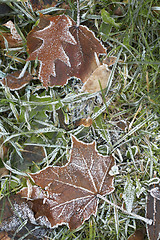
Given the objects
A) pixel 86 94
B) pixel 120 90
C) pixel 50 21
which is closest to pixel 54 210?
pixel 86 94

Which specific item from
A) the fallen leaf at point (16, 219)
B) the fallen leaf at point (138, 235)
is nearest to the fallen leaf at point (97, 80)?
the fallen leaf at point (16, 219)

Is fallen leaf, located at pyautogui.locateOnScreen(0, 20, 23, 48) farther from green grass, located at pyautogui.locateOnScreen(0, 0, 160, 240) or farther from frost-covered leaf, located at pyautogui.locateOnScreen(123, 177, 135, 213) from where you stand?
frost-covered leaf, located at pyautogui.locateOnScreen(123, 177, 135, 213)

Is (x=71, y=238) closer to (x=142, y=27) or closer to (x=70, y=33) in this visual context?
(x=70, y=33)

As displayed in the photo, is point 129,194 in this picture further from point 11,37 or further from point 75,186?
point 11,37

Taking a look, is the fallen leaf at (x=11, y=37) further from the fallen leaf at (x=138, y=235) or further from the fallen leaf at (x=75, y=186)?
the fallen leaf at (x=138, y=235)

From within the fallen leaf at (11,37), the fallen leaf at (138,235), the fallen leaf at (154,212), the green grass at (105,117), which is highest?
the fallen leaf at (11,37)

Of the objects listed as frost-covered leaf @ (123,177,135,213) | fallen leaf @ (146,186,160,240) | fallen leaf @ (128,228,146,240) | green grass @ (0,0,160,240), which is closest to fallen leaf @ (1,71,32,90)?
green grass @ (0,0,160,240)

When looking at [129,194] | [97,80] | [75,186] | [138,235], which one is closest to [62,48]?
[97,80]
